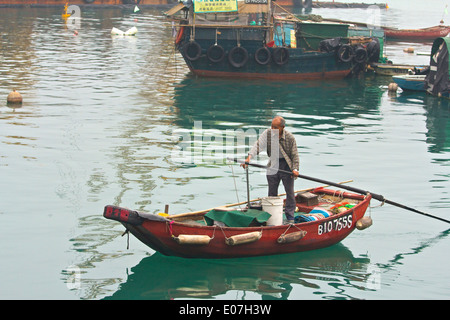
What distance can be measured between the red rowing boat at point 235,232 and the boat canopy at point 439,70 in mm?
18447

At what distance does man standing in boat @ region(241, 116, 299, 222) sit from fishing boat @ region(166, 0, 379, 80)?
20443 millimetres

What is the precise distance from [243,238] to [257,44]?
22.2m

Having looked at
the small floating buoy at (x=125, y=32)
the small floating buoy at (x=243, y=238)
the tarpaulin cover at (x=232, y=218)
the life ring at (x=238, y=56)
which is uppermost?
the small floating buoy at (x=125, y=32)

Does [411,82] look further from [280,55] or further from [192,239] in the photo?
[192,239]

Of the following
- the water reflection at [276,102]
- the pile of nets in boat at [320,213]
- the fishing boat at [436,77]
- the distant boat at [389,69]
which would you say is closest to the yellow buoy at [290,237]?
the pile of nets in boat at [320,213]

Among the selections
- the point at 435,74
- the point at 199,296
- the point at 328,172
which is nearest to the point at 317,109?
the point at 435,74

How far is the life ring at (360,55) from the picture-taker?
111ft

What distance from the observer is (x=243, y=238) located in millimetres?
11359

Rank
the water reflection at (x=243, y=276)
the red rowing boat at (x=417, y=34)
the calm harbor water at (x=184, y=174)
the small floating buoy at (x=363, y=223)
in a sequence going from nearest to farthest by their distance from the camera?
the water reflection at (x=243, y=276) < the calm harbor water at (x=184, y=174) < the small floating buoy at (x=363, y=223) < the red rowing boat at (x=417, y=34)

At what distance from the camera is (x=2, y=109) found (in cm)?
2509

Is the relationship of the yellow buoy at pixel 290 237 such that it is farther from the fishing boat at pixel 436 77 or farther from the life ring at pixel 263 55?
the life ring at pixel 263 55

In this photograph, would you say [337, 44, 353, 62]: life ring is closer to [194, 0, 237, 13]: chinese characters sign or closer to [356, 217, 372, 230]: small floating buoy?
[194, 0, 237, 13]: chinese characters sign

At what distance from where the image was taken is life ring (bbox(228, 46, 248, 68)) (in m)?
32.5
